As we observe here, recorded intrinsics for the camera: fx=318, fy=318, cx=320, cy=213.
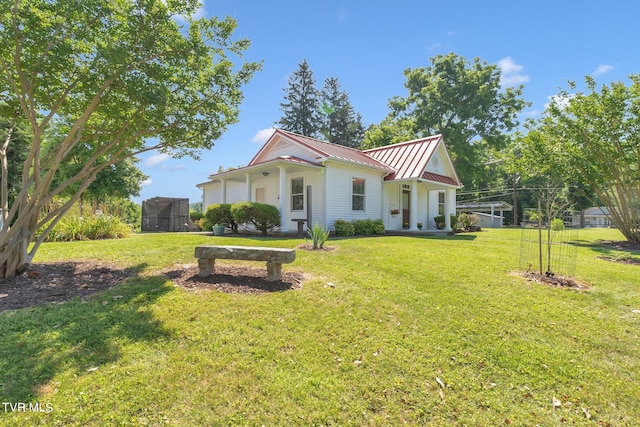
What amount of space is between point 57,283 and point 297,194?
10189 mm

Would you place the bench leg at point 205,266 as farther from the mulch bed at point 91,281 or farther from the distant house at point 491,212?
the distant house at point 491,212

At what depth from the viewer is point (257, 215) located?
38.6 ft

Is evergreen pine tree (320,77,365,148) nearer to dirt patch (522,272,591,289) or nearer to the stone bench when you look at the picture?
dirt patch (522,272,591,289)

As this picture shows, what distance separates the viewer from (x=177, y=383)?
2.54m

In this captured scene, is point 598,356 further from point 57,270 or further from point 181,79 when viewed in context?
point 57,270

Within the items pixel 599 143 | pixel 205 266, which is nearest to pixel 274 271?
pixel 205 266

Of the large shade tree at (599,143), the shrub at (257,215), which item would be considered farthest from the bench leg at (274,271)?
the large shade tree at (599,143)

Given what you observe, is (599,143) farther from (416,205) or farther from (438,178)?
(416,205)

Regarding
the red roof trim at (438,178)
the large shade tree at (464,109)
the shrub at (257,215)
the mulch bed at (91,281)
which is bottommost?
the mulch bed at (91,281)

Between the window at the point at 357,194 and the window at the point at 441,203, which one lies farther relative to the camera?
the window at the point at 441,203

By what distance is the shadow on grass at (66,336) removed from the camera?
2.54 m

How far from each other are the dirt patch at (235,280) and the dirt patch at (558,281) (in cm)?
423

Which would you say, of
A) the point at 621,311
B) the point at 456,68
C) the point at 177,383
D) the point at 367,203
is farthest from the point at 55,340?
the point at 456,68

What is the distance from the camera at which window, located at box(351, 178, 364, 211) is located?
1435 cm
